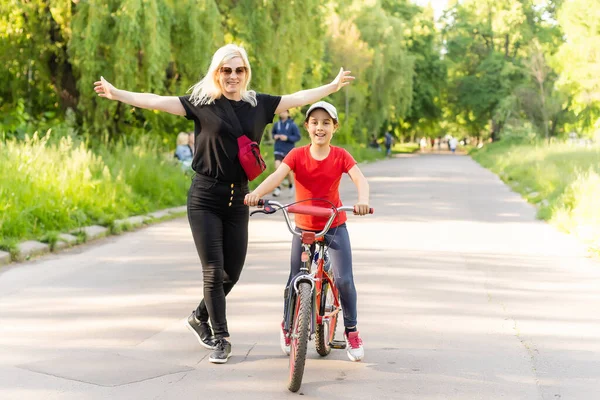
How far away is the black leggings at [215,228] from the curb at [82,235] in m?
4.50

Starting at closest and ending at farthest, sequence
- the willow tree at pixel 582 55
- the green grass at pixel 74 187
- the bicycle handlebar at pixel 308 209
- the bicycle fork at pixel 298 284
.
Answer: the bicycle handlebar at pixel 308 209 → the bicycle fork at pixel 298 284 → the green grass at pixel 74 187 → the willow tree at pixel 582 55

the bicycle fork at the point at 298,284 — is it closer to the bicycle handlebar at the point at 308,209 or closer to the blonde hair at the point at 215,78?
the bicycle handlebar at the point at 308,209

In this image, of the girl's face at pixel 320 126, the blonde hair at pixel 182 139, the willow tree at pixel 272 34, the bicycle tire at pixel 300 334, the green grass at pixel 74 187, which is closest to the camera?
the bicycle tire at pixel 300 334

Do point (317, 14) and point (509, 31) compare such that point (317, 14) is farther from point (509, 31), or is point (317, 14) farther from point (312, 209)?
point (509, 31)

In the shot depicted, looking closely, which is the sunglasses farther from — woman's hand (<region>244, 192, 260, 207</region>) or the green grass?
the green grass

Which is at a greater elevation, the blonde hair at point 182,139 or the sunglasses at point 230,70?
the sunglasses at point 230,70

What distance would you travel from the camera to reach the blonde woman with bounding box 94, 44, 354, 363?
5.82m

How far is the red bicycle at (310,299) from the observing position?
519 centimetres

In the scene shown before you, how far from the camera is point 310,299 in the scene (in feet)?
17.4

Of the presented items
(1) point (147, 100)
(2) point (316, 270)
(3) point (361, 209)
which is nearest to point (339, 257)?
(2) point (316, 270)


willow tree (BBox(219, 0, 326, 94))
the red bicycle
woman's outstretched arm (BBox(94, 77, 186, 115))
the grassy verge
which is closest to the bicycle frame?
the red bicycle

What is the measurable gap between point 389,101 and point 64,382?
47995 mm

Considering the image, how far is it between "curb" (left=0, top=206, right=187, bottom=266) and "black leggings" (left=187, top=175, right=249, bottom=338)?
450 centimetres

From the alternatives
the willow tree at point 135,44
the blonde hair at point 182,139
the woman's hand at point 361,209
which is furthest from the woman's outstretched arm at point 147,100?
the blonde hair at point 182,139
